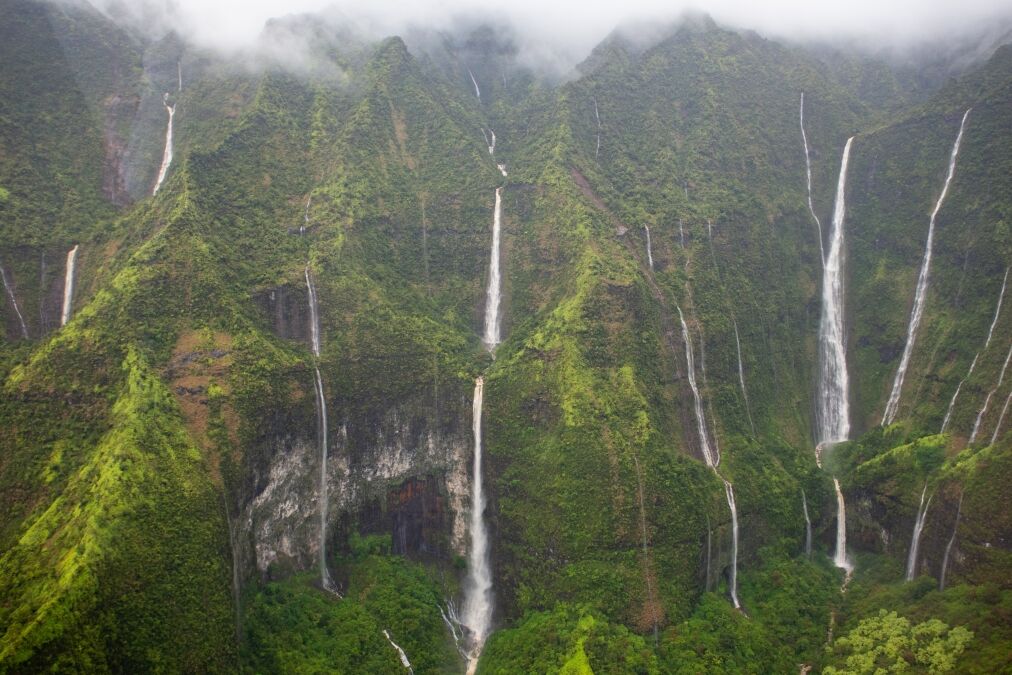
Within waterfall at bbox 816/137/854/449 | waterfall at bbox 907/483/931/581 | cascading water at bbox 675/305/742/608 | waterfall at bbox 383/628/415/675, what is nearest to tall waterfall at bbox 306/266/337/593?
waterfall at bbox 383/628/415/675

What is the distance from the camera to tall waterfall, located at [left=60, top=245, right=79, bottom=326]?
3772 centimetres

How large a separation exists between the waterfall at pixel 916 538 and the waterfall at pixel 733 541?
8.03 meters

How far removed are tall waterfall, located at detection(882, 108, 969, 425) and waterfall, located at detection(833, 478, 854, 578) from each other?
24.6 ft

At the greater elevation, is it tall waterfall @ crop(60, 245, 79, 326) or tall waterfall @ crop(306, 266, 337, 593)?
tall waterfall @ crop(60, 245, 79, 326)

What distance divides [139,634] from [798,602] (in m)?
28.2

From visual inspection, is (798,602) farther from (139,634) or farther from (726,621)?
(139,634)

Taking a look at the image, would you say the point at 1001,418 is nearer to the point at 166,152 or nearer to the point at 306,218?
the point at 306,218

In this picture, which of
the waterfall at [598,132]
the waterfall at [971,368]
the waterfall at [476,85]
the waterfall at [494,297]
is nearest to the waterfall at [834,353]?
the waterfall at [971,368]

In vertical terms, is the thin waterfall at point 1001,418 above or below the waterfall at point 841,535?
above

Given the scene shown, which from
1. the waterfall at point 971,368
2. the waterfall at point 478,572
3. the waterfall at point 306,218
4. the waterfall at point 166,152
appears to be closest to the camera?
the waterfall at point 478,572

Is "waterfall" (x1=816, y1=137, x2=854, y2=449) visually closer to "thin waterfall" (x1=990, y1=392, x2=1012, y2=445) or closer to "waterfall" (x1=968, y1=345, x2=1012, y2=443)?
"waterfall" (x1=968, y1=345, x2=1012, y2=443)

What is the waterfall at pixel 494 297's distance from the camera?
45.4m

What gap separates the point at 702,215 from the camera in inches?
1993

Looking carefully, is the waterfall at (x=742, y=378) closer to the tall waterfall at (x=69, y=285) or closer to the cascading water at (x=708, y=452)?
the cascading water at (x=708, y=452)
